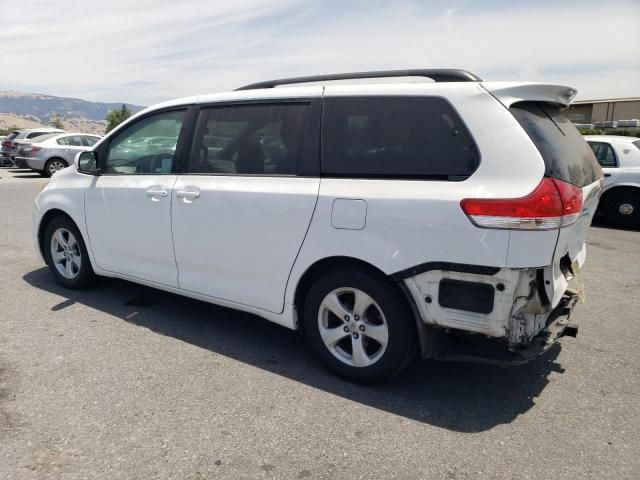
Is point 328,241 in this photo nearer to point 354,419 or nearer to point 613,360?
point 354,419

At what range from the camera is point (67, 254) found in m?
4.98

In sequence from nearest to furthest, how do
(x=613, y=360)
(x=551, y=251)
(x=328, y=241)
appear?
(x=551, y=251) → (x=328, y=241) → (x=613, y=360)

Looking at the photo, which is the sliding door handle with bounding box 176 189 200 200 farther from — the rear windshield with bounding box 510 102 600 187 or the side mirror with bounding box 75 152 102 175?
the rear windshield with bounding box 510 102 600 187

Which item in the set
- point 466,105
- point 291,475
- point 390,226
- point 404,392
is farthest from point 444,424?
point 466,105

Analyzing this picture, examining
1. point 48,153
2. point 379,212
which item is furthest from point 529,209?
point 48,153

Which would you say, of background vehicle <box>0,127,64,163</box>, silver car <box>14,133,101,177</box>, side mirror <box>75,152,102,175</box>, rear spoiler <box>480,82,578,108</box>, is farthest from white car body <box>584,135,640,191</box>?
background vehicle <box>0,127,64,163</box>

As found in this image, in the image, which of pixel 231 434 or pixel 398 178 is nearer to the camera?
pixel 231 434

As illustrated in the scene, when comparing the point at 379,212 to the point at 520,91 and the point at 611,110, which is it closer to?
the point at 520,91

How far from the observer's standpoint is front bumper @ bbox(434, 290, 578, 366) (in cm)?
293

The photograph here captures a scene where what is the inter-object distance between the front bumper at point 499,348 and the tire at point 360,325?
24 centimetres

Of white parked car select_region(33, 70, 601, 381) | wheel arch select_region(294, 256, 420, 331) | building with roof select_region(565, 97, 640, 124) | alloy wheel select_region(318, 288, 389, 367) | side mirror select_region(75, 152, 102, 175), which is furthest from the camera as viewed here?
A: building with roof select_region(565, 97, 640, 124)

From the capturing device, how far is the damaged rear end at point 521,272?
265 cm

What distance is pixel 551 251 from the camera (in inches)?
107

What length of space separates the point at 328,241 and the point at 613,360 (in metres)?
2.24
